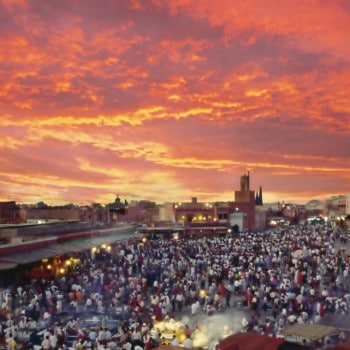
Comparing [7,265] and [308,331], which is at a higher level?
[7,265]

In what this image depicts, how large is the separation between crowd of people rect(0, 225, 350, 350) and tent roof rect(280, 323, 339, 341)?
4.92 feet

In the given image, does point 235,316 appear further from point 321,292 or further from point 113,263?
point 113,263

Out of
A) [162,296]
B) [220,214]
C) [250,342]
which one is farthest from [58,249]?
[220,214]

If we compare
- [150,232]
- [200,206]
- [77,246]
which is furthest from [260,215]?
[77,246]

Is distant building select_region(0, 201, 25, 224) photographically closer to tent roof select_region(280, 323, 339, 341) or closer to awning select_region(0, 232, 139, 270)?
awning select_region(0, 232, 139, 270)

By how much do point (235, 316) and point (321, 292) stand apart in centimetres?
523

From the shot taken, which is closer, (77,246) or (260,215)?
(77,246)

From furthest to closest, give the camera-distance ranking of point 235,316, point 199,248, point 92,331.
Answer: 1. point 199,248
2. point 235,316
3. point 92,331

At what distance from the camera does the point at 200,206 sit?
3007 inches

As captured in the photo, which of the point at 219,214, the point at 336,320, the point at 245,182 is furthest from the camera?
the point at 245,182

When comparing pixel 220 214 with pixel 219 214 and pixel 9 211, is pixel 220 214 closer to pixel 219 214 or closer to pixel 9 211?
pixel 219 214

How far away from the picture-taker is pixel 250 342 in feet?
43.1

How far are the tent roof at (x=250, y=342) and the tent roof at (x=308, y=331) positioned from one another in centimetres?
206

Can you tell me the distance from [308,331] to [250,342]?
2861 millimetres
